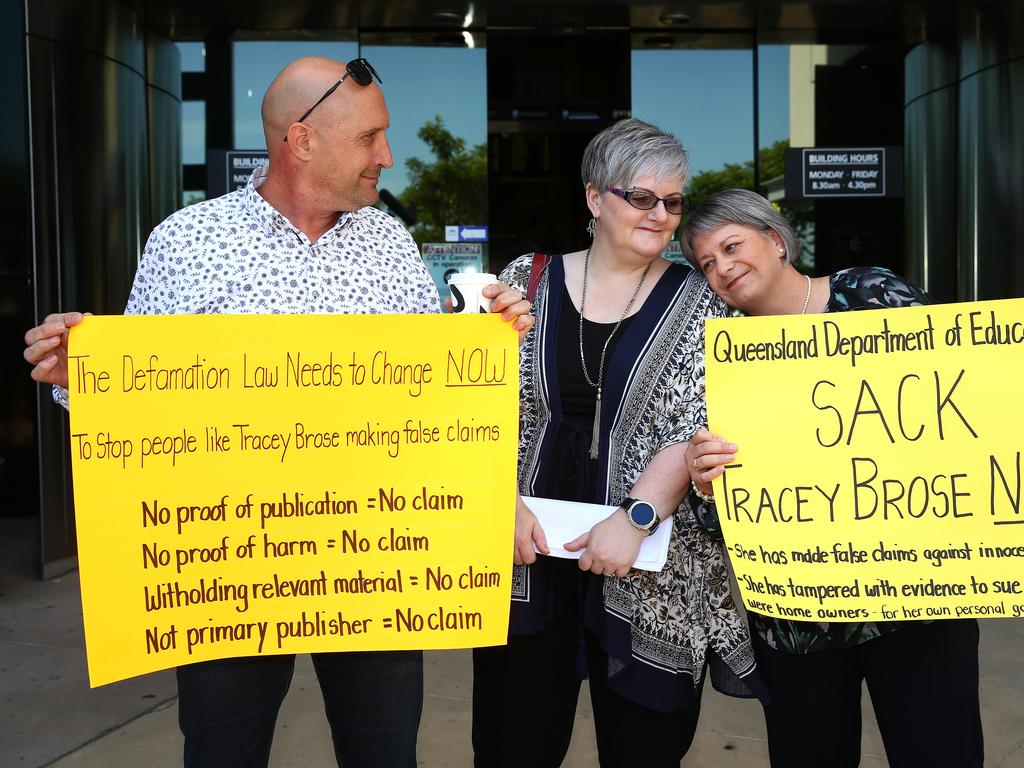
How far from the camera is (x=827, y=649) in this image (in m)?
2.18

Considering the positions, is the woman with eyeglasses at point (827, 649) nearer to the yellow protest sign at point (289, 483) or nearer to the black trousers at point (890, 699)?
the black trousers at point (890, 699)

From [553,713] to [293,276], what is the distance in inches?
48.6

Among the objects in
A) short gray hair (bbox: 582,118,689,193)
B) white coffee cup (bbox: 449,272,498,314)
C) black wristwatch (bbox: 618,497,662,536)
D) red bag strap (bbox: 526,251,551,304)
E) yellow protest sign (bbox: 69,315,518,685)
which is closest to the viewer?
yellow protest sign (bbox: 69,315,518,685)

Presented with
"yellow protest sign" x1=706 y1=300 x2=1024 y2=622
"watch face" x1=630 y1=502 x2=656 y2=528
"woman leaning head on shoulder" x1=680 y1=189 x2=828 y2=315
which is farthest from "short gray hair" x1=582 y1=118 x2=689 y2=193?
"watch face" x1=630 y1=502 x2=656 y2=528

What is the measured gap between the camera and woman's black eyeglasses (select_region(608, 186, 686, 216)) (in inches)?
92.1

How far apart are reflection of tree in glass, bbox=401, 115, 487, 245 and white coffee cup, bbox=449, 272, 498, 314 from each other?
5.97 m

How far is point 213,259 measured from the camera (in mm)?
2098

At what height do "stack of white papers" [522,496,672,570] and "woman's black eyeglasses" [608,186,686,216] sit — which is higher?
"woman's black eyeglasses" [608,186,686,216]

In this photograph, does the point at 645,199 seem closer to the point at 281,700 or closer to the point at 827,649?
the point at 827,649

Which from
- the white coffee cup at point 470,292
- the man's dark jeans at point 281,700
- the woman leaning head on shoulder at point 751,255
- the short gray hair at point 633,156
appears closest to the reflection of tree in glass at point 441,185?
the short gray hair at point 633,156

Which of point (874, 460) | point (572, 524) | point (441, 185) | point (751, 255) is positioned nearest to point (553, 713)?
point (572, 524)

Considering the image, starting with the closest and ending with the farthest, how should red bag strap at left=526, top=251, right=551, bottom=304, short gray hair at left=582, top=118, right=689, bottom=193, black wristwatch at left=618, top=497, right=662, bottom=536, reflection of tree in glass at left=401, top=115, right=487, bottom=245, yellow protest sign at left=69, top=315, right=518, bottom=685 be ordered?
yellow protest sign at left=69, top=315, right=518, bottom=685, black wristwatch at left=618, top=497, right=662, bottom=536, short gray hair at left=582, top=118, right=689, bottom=193, red bag strap at left=526, top=251, right=551, bottom=304, reflection of tree in glass at left=401, top=115, right=487, bottom=245

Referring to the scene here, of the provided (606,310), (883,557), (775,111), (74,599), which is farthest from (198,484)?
(775,111)

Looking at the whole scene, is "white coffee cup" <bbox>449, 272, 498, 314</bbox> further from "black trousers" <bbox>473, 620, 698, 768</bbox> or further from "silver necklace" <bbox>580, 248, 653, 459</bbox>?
"black trousers" <bbox>473, 620, 698, 768</bbox>
